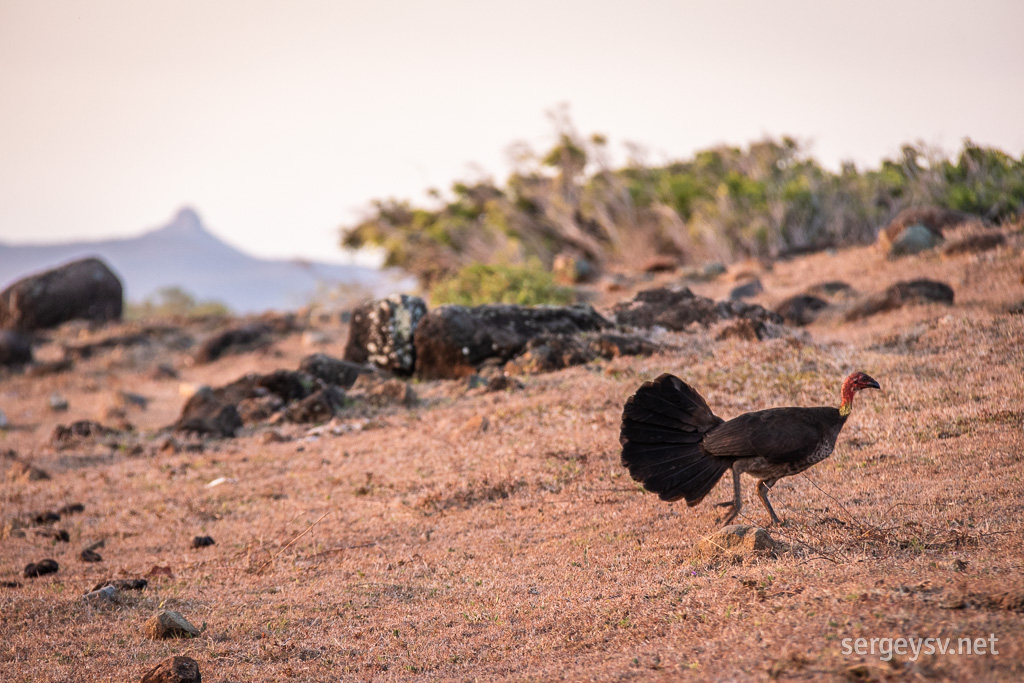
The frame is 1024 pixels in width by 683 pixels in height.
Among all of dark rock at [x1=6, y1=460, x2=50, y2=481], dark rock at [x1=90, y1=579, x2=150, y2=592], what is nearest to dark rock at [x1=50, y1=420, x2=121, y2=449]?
dark rock at [x1=6, y1=460, x2=50, y2=481]

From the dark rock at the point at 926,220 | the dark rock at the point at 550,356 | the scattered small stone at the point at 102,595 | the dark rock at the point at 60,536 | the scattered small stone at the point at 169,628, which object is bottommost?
the dark rock at the point at 60,536

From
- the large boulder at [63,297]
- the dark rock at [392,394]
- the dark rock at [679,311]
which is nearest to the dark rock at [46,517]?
the dark rock at [392,394]

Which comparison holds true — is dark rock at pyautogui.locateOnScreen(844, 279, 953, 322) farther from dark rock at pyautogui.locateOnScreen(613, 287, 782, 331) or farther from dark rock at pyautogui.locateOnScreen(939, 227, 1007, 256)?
dark rock at pyautogui.locateOnScreen(939, 227, 1007, 256)

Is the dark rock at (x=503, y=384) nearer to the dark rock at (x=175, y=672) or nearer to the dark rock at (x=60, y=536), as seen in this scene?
the dark rock at (x=60, y=536)

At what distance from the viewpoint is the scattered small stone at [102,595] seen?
6.52 m

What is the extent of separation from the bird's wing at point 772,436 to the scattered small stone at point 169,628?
397cm

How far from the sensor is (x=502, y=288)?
18.7m

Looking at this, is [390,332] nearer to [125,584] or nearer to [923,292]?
[125,584]

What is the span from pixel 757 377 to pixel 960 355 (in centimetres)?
246

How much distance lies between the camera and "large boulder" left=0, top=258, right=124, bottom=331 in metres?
26.0

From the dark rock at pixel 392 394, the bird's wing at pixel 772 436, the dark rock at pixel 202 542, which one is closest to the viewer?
the bird's wing at pixel 772 436

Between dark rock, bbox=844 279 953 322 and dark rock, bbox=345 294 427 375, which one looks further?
dark rock, bbox=345 294 427 375

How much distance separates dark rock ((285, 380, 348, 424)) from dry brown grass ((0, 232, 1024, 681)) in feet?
1.91

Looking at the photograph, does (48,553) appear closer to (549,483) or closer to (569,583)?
(549,483)
